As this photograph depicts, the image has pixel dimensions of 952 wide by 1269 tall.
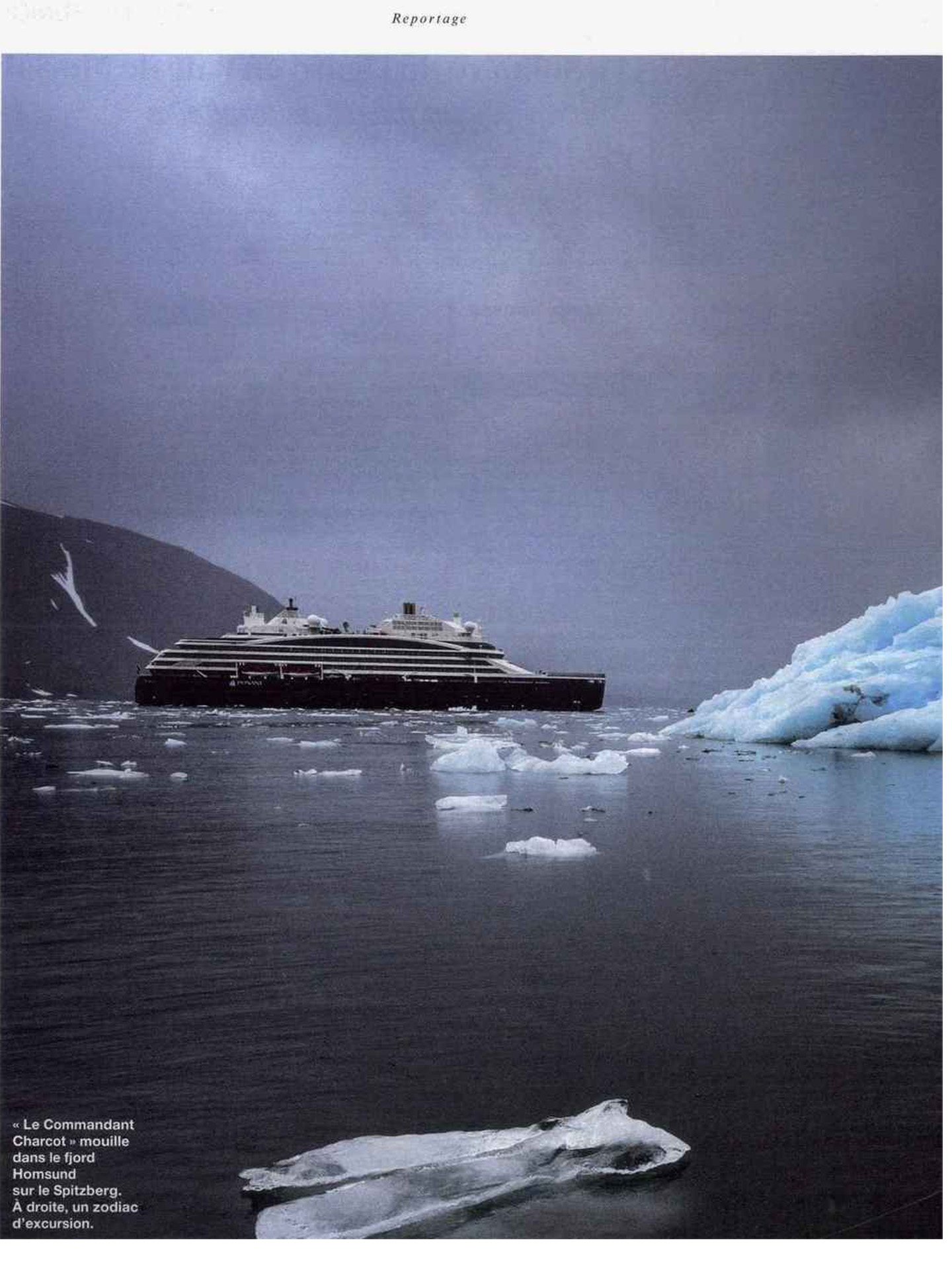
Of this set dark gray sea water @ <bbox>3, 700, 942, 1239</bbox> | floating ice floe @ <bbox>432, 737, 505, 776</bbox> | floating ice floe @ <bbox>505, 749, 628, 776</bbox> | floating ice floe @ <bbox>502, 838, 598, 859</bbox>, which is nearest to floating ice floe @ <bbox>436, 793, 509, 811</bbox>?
dark gray sea water @ <bbox>3, 700, 942, 1239</bbox>

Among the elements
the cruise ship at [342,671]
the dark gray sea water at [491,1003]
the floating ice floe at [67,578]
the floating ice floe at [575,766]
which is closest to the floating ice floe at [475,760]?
the floating ice floe at [575,766]

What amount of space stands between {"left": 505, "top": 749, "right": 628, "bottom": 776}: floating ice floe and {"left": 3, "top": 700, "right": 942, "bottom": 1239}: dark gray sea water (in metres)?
3.07

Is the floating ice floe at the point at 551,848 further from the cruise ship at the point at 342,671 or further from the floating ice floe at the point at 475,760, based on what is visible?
the cruise ship at the point at 342,671

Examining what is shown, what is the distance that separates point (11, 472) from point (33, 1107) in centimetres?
200

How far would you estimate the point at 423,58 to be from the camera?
316 centimetres

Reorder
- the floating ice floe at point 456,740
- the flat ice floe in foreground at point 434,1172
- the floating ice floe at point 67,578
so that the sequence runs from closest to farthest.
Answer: the flat ice floe in foreground at point 434,1172 < the floating ice floe at point 67,578 < the floating ice floe at point 456,740

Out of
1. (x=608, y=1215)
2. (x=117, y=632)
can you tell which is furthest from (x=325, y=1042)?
(x=117, y=632)

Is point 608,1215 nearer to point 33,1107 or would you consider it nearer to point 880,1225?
point 880,1225

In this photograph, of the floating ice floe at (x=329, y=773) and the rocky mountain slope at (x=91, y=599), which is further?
the floating ice floe at (x=329, y=773)

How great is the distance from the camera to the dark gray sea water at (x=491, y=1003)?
90.9 inches

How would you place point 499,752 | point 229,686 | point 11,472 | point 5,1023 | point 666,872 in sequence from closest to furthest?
point 5,1023 → point 11,472 → point 666,872 → point 499,752 → point 229,686

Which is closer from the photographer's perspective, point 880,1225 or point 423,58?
point 880,1225

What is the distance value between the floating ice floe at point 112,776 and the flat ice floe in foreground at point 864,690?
254 inches

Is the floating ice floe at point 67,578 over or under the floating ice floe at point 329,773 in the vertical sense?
over
